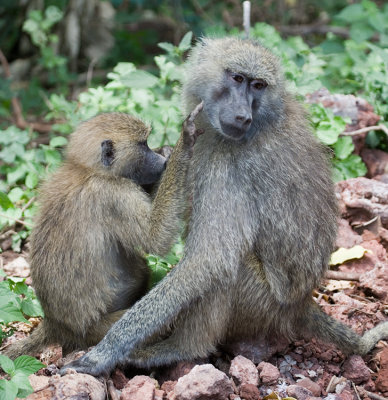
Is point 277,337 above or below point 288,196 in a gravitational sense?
below

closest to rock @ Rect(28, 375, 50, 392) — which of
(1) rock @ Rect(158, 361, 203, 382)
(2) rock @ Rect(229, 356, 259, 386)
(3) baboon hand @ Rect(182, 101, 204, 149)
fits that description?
(1) rock @ Rect(158, 361, 203, 382)

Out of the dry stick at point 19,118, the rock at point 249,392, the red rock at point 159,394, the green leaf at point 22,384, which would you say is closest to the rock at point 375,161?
the rock at point 249,392

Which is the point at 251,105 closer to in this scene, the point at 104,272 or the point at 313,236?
the point at 313,236

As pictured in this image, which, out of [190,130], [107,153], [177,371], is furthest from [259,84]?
[177,371]

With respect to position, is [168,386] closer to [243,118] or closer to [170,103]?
[243,118]

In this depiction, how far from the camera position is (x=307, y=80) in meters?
5.25

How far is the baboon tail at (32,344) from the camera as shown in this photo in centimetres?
375

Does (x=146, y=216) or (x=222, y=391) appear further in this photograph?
(x=146, y=216)

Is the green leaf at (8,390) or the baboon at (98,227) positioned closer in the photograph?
the green leaf at (8,390)

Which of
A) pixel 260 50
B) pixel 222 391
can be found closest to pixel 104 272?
pixel 222 391

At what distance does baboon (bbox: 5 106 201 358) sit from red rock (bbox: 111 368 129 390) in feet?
0.79

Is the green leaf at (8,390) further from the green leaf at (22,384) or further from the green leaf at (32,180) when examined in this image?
the green leaf at (32,180)

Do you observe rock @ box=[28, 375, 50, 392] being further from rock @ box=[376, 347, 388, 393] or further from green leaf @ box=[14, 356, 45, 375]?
rock @ box=[376, 347, 388, 393]

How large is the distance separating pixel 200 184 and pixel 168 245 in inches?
14.5
